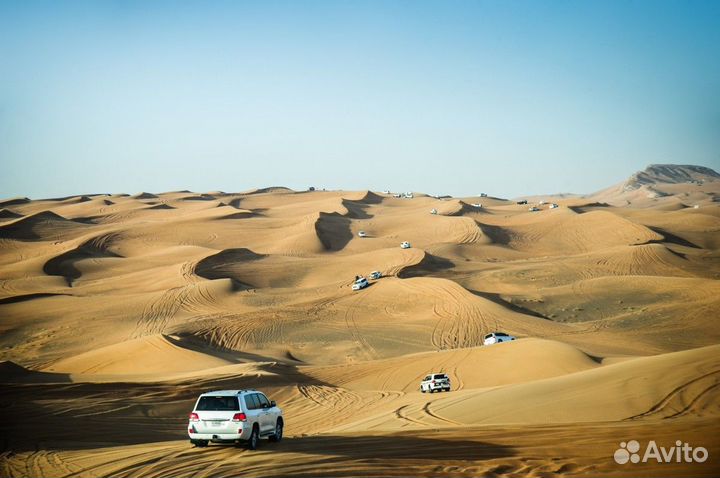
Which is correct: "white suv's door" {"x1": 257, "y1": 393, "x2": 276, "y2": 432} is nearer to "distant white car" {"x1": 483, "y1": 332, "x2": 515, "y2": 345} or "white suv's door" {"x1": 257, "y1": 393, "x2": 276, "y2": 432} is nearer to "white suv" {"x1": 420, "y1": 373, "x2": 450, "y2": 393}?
"white suv" {"x1": 420, "y1": 373, "x2": 450, "y2": 393}

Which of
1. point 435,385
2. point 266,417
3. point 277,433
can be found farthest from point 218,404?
point 435,385

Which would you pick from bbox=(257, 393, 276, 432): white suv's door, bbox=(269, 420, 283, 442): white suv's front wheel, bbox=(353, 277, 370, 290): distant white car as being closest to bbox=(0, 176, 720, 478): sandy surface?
bbox=(269, 420, 283, 442): white suv's front wheel

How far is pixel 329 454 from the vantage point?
12320mm

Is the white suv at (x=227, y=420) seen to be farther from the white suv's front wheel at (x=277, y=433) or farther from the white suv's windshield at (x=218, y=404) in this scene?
the white suv's front wheel at (x=277, y=433)

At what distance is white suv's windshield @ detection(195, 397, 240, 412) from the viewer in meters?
13.5

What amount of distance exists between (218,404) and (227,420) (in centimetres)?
48

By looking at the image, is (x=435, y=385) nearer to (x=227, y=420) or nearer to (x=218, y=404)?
(x=218, y=404)

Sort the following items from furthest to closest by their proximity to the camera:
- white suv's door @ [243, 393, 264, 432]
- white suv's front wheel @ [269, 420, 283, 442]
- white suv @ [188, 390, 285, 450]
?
white suv's front wheel @ [269, 420, 283, 442], white suv's door @ [243, 393, 264, 432], white suv @ [188, 390, 285, 450]

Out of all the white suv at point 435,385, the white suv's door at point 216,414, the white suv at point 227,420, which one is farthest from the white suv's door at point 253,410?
the white suv at point 435,385

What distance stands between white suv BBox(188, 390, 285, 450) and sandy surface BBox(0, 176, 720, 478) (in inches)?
12.5

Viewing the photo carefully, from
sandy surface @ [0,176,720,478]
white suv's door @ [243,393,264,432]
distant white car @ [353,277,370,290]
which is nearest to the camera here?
sandy surface @ [0,176,720,478]

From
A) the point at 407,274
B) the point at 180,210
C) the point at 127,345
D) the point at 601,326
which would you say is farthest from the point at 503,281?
the point at 180,210

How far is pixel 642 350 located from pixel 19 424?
1166 inches

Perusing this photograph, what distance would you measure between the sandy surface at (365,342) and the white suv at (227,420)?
0.32 metres
